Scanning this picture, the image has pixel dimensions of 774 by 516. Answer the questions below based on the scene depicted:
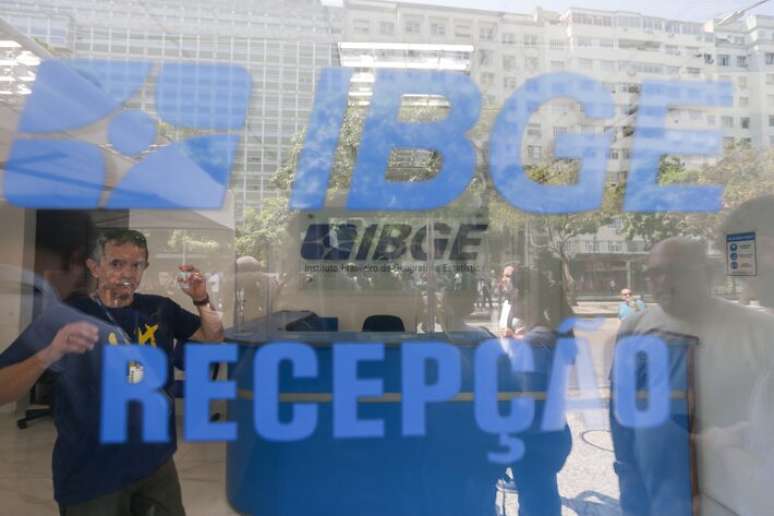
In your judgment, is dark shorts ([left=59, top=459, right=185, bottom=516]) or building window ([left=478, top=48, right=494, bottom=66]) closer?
dark shorts ([left=59, top=459, right=185, bottom=516])

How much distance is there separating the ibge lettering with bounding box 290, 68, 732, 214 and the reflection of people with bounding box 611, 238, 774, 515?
0.34 meters

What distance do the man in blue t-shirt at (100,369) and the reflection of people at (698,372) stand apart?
2.14 m

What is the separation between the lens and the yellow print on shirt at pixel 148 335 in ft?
6.50

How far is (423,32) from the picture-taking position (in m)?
2.39

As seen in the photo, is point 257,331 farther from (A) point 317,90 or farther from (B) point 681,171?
(B) point 681,171

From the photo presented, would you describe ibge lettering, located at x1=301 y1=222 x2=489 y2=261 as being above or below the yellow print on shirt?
above

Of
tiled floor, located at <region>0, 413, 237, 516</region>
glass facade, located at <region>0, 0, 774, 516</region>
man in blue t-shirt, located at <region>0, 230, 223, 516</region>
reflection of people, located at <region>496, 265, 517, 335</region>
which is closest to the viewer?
man in blue t-shirt, located at <region>0, 230, 223, 516</region>

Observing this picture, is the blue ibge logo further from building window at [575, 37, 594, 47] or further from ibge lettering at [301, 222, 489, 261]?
building window at [575, 37, 594, 47]

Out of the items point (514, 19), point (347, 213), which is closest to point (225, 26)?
point (347, 213)

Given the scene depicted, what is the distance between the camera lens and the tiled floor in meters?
2.91

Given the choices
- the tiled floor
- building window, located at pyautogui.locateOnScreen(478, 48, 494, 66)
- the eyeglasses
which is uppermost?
building window, located at pyautogui.locateOnScreen(478, 48, 494, 66)

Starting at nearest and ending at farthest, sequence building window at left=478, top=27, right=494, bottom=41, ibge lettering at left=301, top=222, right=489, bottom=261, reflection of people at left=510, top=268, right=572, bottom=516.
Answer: building window at left=478, top=27, right=494, bottom=41 → reflection of people at left=510, top=268, right=572, bottom=516 → ibge lettering at left=301, top=222, right=489, bottom=261

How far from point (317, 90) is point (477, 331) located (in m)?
1.63

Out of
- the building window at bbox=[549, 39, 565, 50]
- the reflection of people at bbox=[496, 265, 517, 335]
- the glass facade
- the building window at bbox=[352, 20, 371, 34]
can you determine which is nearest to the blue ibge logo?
the glass facade
